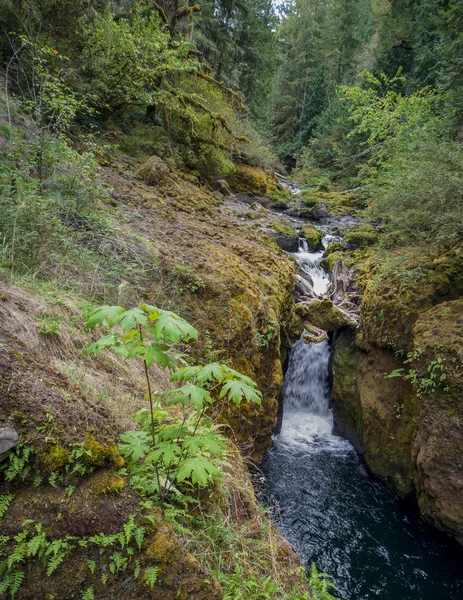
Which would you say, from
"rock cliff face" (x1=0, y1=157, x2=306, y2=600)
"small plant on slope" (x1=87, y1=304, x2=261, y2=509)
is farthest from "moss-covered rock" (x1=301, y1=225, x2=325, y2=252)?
"small plant on slope" (x1=87, y1=304, x2=261, y2=509)

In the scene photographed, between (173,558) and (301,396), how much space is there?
6716mm

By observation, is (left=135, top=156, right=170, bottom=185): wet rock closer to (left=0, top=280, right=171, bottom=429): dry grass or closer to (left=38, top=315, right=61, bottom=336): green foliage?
(left=0, top=280, right=171, bottom=429): dry grass

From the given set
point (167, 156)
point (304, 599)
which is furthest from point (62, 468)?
point (167, 156)

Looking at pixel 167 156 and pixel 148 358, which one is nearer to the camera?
pixel 148 358

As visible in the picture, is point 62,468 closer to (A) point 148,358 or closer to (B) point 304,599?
(A) point 148,358

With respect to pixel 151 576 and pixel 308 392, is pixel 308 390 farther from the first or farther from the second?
pixel 151 576

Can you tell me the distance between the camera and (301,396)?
314 inches

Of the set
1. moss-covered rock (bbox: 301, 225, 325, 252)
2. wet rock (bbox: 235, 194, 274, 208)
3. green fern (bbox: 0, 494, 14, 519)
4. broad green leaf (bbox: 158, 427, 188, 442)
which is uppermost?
wet rock (bbox: 235, 194, 274, 208)

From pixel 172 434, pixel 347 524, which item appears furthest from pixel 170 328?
pixel 347 524

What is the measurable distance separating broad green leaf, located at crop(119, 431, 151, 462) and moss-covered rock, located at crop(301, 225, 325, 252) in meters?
10.3

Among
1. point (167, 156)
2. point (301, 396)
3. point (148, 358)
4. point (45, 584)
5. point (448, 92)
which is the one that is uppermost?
point (448, 92)

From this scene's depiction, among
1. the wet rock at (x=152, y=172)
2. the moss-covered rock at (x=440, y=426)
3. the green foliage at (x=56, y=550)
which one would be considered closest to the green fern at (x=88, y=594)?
the green foliage at (x=56, y=550)

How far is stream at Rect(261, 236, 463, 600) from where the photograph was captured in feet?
15.1

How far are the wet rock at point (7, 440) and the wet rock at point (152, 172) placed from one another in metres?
7.51
